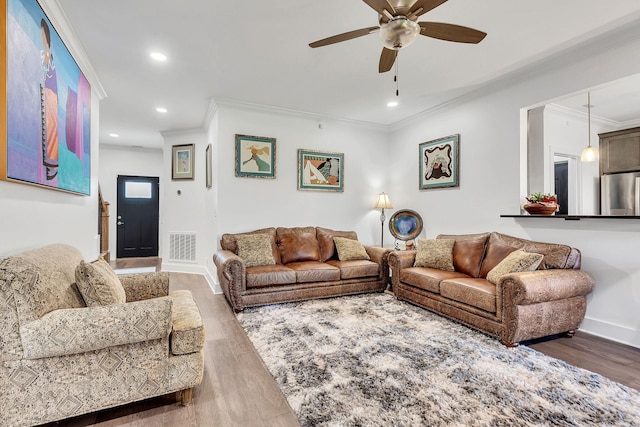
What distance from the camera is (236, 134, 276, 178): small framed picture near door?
439cm

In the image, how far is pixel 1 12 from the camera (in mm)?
1527

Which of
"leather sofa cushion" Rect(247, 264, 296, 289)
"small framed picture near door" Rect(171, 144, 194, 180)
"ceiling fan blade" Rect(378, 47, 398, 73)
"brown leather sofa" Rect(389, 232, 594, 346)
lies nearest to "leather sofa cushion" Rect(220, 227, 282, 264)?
"leather sofa cushion" Rect(247, 264, 296, 289)

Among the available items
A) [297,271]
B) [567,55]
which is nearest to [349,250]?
[297,271]

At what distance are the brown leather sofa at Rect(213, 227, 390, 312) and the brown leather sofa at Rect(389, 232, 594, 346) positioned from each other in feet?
2.41

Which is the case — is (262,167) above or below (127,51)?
below

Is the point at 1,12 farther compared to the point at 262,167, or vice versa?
the point at 262,167

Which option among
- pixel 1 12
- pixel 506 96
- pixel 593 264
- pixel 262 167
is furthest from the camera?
pixel 262 167

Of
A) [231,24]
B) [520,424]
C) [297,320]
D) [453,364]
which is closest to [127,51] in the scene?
[231,24]

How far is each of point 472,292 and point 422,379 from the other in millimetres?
1158

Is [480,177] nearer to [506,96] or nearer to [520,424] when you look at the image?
[506,96]

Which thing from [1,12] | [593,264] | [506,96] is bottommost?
[593,264]

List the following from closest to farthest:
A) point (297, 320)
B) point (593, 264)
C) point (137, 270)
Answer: point (593, 264) < point (297, 320) < point (137, 270)

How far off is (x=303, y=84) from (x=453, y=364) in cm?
335

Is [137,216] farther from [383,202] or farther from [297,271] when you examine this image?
[383,202]
